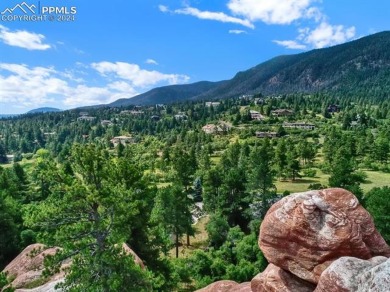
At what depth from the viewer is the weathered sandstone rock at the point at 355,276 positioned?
10.9 meters

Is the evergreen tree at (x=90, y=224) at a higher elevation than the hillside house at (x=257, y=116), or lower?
higher

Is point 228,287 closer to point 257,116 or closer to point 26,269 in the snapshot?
point 26,269

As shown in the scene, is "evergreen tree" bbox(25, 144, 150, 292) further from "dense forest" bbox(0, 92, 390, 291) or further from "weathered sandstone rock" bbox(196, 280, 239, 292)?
"weathered sandstone rock" bbox(196, 280, 239, 292)

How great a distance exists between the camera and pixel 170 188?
52.4 metres

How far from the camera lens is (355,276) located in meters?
13.4

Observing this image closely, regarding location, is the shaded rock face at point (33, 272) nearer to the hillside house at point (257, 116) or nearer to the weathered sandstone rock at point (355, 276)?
the weathered sandstone rock at point (355, 276)

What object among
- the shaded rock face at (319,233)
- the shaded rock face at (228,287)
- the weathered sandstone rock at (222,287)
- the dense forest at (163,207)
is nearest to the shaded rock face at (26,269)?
the dense forest at (163,207)

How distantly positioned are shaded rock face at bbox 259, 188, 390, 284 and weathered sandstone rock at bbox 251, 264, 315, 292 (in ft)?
2.23

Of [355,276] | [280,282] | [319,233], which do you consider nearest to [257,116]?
[280,282]

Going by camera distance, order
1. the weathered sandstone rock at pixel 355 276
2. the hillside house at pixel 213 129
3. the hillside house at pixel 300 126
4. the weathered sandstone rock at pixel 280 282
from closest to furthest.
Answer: the weathered sandstone rock at pixel 355 276 < the weathered sandstone rock at pixel 280 282 < the hillside house at pixel 300 126 < the hillside house at pixel 213 129

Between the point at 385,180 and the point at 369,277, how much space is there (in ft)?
263

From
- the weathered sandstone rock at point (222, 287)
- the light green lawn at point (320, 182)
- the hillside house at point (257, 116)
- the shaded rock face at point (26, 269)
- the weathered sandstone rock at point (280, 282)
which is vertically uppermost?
the weathered sandstone rock at point (280, 282)

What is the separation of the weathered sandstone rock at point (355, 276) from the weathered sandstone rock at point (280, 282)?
360cm

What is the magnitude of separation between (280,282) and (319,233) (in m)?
3.86
